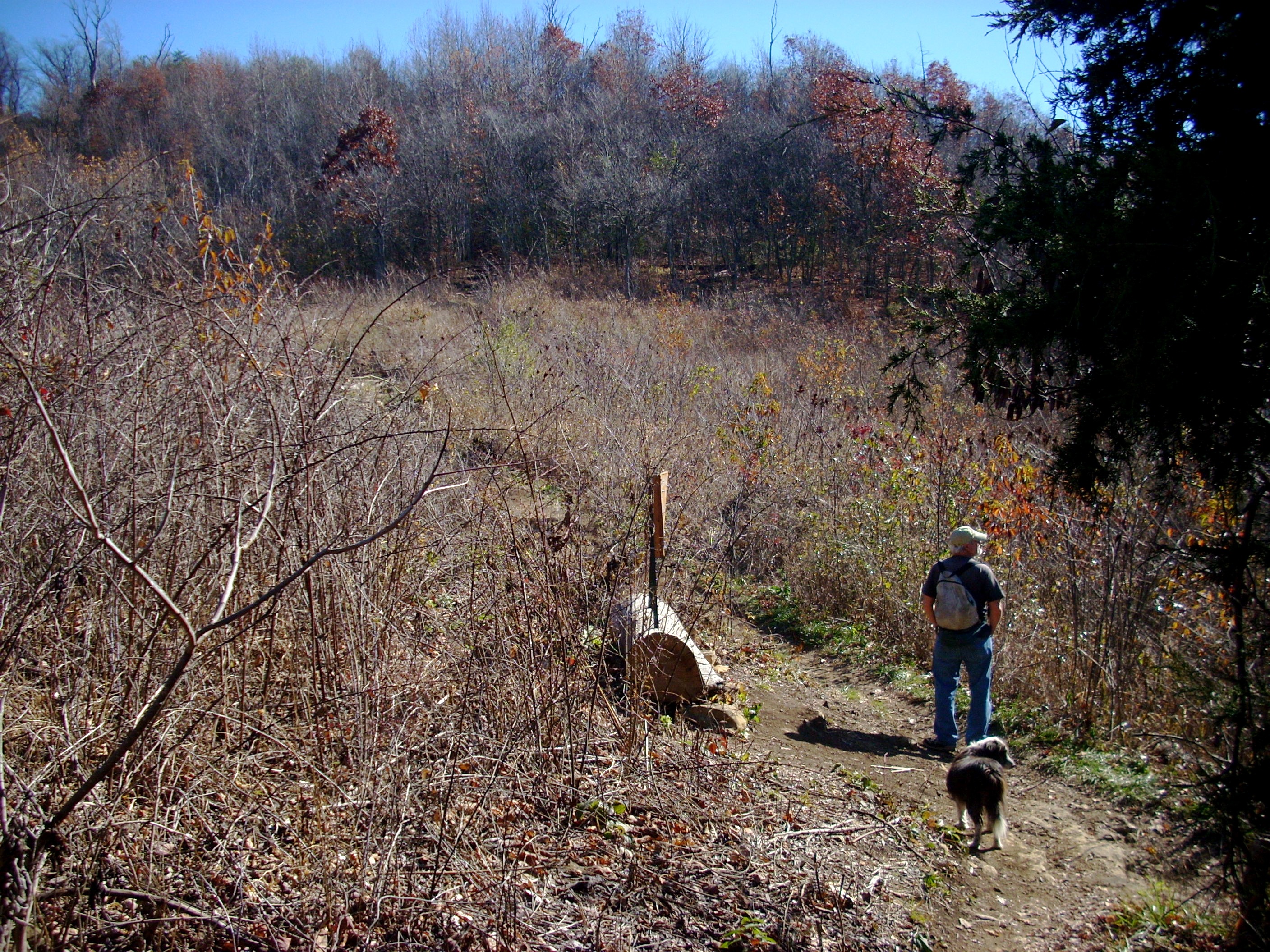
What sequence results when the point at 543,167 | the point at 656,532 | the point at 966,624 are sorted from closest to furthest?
the point at 656,532 → the point at 966,624 → the point at 543,167

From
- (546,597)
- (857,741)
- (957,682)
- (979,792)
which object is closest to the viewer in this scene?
(546,597)

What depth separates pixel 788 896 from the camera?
12.3ft

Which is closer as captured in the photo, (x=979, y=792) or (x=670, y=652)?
(x=979, y=792)

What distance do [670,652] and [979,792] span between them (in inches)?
81.1

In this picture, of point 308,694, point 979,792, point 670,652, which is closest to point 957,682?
point 979,792

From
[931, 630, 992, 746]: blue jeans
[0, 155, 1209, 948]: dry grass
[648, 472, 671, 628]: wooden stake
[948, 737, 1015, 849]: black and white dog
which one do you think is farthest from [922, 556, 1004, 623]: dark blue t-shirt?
[648, 472, 671, 628]: wooden stake

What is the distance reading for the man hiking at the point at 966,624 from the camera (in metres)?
5.80

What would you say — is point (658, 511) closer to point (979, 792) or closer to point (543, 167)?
point (979, 792)

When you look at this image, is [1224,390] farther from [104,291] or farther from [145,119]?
[145,119]

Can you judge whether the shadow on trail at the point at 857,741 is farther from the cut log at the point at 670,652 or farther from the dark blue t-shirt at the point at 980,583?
the dark blue t-shirt at the point at 980,583

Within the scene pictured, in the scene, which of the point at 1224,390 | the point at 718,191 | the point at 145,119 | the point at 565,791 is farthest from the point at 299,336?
the point at 145,119

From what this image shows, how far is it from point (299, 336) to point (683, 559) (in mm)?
4937

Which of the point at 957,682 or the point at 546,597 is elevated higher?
the point at 546,597

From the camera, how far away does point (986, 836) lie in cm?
492
